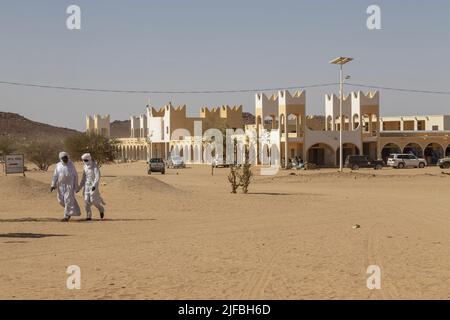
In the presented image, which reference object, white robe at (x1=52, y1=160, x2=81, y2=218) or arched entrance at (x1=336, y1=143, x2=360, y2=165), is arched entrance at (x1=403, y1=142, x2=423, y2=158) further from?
white robe at (x1=52, y1=160, x2=81, y2=218)

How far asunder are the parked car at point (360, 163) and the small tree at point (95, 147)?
61.1 feet

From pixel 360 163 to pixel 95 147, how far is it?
69.0 feet

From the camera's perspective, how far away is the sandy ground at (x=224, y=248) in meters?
8.92

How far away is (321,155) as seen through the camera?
2414 inches

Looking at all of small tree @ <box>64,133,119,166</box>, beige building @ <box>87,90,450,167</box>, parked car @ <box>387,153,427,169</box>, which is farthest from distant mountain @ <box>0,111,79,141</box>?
parked car @ <box>387,153,427,169</box>

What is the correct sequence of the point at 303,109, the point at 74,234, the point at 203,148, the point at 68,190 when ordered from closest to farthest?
1. the point at 74,234
2. the point at 68,190
3. the point at 303,109
4. the point at 203,148

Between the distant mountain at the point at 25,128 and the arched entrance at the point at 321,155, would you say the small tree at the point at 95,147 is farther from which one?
the distant mountain at the point at 25,128

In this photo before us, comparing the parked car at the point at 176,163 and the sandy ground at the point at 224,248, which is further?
the parked car at the point at 176,163

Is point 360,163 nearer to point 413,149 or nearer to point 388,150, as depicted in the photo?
point 388,150

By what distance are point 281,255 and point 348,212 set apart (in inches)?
361

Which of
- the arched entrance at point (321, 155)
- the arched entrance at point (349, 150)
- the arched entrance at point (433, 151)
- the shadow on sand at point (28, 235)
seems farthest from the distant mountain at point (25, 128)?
the shadow on sand at point (28, 235)
